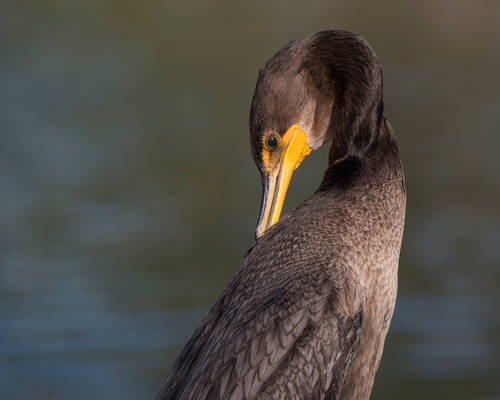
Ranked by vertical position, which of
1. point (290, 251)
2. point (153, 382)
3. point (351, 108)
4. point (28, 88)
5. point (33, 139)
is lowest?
point (290, 251)

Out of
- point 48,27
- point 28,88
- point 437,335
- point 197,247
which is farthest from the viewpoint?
point 48,27

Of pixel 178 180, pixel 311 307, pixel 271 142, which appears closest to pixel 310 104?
pixel 271 142

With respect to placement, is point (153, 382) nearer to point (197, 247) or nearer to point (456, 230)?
point (197, 247)

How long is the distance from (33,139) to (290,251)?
Result: 7918 mm

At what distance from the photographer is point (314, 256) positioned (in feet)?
11.8

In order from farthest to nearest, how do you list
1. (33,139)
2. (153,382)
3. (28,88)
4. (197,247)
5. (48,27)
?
(48,27) < (28,88) < (33,139) < (197,247) < (153,382)

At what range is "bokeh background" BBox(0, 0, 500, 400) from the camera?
8.02m

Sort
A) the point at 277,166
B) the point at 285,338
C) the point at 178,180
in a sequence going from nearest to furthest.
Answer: the point at 285,338, the point at 277,166, the point at 178,180

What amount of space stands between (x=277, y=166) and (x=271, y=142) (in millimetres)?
128

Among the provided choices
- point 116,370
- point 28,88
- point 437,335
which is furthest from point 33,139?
point 437,335

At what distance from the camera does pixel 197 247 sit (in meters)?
9.16

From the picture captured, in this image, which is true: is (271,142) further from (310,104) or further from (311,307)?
(311,307)

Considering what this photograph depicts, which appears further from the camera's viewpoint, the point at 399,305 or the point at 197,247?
the point at 197,247

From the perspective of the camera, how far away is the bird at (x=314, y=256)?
345 cm
